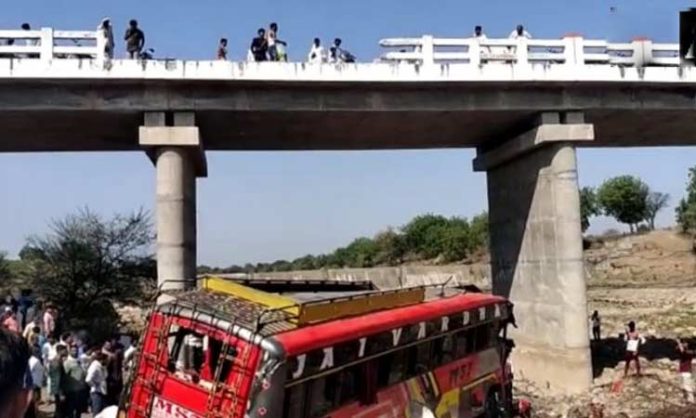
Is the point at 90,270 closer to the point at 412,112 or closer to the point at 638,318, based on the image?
the point at 412,112

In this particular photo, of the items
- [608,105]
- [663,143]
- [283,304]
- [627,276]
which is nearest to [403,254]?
[627,276]

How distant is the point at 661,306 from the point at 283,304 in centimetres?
3738

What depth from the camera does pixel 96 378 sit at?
1269 centimetres

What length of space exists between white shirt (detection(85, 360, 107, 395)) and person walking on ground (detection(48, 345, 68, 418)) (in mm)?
446

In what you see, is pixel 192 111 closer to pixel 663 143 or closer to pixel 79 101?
pixel 79 101

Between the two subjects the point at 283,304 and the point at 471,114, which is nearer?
the point at 283,304

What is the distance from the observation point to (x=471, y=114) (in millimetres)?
18141

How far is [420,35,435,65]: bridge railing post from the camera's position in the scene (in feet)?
→ 55.7

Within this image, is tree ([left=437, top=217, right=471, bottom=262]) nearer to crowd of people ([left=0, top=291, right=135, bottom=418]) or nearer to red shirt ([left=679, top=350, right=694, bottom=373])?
red shirt ([left=679, top=350, right=694, bottom=373])

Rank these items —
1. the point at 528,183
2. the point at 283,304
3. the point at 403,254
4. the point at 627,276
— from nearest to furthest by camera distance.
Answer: the point at 283,304, the point at 528,183, the point at 627,276, the point at 403,254

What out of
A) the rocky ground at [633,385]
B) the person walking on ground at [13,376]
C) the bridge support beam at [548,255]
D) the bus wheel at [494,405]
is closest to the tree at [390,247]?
the rocky ground at [633,385]

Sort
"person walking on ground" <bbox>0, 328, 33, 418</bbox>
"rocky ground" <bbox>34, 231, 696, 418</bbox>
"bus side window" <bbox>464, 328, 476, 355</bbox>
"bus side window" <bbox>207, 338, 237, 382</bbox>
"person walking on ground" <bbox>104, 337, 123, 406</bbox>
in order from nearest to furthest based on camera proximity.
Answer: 1. "person walking on ground" <bbox>0, 328, 33, 418</bbox>
2. "bus side window" <bbox>207, 338, 237, 382</bbox>
3. "bus side window" <bbox>464, 328, 476, 355</bbox>
4. "person walking on ground" <bbox>104, 337, 123, 406</bbox>
5. "rocky ground" <bbox>34, 231, 696, 418</bbox>

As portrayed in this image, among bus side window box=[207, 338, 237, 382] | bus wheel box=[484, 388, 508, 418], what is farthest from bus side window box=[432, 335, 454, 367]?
bus side window box=[207, 338, 237, 382]

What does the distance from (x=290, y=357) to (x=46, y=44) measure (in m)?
10.4
